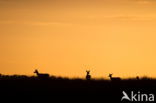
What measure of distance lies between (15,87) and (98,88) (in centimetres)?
608

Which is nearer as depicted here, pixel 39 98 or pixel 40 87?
pixel 39 98

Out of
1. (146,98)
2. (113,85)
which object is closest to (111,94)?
(146,98)

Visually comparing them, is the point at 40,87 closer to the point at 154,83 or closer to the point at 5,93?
the point at 5,93

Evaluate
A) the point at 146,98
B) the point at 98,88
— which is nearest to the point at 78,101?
the point at 146,98

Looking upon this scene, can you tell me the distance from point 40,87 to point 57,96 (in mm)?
5021

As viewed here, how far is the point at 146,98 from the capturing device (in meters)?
41.1

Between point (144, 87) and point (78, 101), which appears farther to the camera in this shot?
point (144, 87)

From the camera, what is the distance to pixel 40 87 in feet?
155

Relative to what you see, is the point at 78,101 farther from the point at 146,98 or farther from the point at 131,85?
the point at 131,85

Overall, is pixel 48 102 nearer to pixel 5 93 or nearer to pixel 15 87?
pixel 5 93

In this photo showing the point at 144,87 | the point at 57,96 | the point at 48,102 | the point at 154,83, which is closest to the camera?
the point at 48,102

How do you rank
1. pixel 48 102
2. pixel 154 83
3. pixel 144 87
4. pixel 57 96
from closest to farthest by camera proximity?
pixel 48 102
pixel 57 96
pixel 144 87
pixel 154 83

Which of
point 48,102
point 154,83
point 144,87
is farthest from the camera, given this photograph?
point 154,83

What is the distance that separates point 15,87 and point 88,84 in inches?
269
